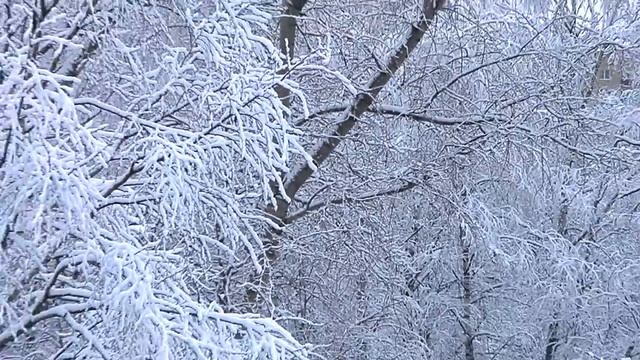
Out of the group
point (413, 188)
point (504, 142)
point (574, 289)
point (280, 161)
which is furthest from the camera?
point (574, 289)

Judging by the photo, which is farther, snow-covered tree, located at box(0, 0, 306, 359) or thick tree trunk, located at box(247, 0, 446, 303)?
thick tree trunk, located at box(247, 0, 446, 303)

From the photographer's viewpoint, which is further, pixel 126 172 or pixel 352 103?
pixel 352 103

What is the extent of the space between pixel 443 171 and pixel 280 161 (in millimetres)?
2966

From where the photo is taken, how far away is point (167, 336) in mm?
2809

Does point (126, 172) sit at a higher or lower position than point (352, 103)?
lower

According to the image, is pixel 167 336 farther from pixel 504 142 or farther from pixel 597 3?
pixel 597 3

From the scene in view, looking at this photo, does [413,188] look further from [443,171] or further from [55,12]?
[55,12]

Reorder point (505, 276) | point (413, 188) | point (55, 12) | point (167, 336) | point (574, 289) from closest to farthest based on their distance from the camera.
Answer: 1. point (167, 336)
2. point (55, 12)
3. point (413, 188)
4. point (574, 289)
5. point (505, 276)

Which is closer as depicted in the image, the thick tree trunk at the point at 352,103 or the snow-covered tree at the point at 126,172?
the snow-covered tree at the point at 126,172

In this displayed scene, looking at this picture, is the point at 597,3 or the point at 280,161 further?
the point at 597,3

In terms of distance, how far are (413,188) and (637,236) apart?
4.55 m

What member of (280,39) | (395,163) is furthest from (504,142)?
(280,39)

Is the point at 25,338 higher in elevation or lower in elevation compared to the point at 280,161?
lower

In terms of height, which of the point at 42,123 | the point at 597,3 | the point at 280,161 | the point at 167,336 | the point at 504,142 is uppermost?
the point at 597,3
